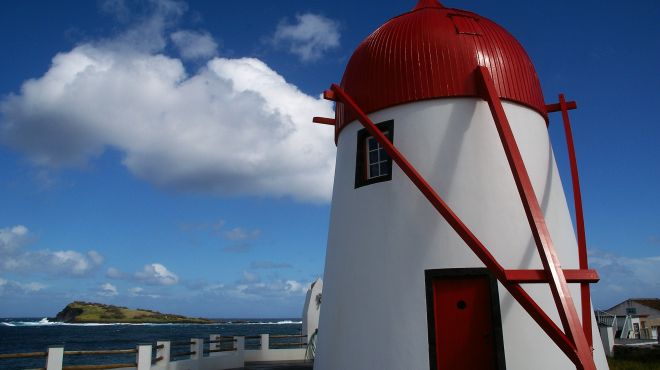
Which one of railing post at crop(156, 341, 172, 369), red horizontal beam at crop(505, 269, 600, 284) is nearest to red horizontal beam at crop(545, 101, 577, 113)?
red horizontal beam at crop(505, 269, 600, 284)

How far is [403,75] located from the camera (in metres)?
9.31

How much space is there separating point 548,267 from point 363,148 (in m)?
4.23

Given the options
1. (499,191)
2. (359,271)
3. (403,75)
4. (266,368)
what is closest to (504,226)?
(499,191)

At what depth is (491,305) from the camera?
775 cm

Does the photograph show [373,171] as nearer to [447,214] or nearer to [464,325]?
[447,214]

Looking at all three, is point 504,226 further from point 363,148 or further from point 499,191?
point 363,148

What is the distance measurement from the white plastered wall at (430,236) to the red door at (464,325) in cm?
22

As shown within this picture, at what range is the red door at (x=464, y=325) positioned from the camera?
7.71 metres

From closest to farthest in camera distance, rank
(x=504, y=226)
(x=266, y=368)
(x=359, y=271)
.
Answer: (x=504, y=226) → (x=359, y=271) → (x=266, y=368)

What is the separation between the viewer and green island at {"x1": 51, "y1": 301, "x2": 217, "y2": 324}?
453 ft

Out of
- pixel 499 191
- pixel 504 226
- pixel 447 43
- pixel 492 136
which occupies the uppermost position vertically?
pixel 447 43

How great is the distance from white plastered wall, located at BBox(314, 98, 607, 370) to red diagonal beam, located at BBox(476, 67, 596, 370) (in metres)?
0.88

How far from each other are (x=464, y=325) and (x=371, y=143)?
3.75 metres

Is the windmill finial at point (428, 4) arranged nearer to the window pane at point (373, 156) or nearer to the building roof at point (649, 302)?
the window pane at point (373, 156)
